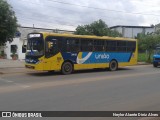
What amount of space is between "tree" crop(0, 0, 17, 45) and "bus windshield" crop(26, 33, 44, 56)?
2843 mm

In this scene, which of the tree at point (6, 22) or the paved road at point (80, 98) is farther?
the tree at point (6, 22)

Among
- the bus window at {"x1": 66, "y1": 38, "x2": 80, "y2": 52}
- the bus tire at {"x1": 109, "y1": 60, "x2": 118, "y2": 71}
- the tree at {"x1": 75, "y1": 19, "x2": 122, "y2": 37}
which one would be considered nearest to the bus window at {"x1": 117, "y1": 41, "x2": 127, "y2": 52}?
the bus tire at {"x1": 109, "y1": 60, "x2": 118, "y2": 71}

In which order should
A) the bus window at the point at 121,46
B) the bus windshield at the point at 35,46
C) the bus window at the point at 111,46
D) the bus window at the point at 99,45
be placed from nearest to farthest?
the bus windshield at the point at 35,46, the bus window at the point at 99,45, the bus window at the point at 111,46, the bus window at the point at 121,46

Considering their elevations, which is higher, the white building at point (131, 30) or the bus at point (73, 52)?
the white building at point (131, 30)

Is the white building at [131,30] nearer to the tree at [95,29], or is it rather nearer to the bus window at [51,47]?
the tree at [95,29]

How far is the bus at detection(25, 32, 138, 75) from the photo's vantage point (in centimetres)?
1948

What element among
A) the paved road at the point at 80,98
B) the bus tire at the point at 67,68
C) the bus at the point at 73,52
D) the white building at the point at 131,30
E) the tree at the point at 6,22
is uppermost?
the white building at the point at 131,30

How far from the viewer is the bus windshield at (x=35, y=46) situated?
1942 centimetres

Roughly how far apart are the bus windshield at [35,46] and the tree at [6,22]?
9.33ft

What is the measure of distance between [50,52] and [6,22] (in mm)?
4821

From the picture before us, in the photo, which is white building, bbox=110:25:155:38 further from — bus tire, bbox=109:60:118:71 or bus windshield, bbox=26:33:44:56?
bus windshield, bbox=26:33:44:56

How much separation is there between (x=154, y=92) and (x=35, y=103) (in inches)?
209

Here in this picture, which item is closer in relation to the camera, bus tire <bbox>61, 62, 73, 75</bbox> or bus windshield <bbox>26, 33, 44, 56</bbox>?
bus windshield <bbox>26, 33, 44, 56</bbox>

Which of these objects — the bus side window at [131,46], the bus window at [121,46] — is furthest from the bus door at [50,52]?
the bus side window at [131,46]
